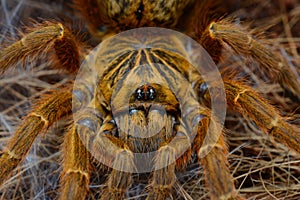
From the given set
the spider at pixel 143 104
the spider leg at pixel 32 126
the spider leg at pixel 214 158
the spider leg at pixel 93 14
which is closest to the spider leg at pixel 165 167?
the spider at pixel 143 104

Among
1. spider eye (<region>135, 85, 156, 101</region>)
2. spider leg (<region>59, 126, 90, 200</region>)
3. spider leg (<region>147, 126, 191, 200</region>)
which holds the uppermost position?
spider eye (<region>135, 85, 156, 101</region>)

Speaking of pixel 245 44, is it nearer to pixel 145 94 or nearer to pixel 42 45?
pixel 145 94

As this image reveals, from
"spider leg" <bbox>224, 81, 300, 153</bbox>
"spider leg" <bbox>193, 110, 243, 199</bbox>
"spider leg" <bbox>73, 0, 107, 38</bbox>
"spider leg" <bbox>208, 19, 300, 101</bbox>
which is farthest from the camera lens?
"spider leg" <bbox>73, 0, 107, 38</bbox>

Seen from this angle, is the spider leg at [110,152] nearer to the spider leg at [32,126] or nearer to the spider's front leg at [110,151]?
the spider's front leg at [110,151]

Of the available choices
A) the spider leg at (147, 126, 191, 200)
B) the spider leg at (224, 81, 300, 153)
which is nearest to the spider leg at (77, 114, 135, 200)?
the spider leg at (147, 126, 191, 200)

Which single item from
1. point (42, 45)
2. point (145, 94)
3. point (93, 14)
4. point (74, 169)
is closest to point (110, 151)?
point (74, 169)

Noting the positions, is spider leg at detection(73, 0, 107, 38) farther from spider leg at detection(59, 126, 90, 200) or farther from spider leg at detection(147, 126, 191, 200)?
spider leg at detection(147, 126, 191, 200)

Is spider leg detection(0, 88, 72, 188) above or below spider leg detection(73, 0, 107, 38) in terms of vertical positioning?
below

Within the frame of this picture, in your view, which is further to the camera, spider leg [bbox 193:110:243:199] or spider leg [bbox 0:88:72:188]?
spider leg [bbox 0:88:72:188]
